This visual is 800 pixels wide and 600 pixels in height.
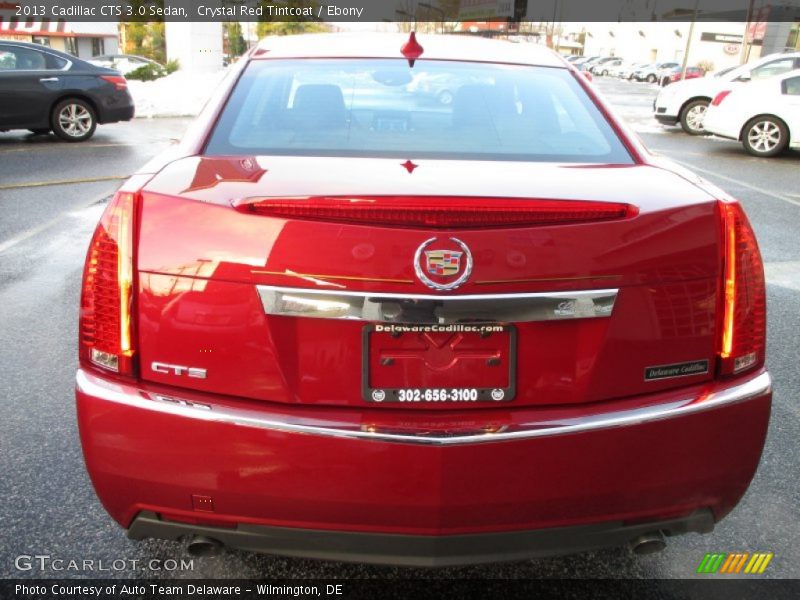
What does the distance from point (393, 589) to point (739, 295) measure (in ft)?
4.48

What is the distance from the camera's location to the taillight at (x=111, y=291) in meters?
1.89

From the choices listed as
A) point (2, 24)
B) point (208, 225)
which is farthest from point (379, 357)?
point (2, 24)

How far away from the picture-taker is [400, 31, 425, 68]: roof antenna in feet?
9.59

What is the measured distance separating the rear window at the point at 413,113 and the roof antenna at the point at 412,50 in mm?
36

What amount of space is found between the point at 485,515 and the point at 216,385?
0.74 meters

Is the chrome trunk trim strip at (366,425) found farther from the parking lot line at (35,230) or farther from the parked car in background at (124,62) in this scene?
the parked car in background at (124,62)

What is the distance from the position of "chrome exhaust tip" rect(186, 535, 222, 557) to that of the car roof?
186 cm

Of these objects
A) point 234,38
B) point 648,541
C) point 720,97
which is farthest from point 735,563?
point 234,38

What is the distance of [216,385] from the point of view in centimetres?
186

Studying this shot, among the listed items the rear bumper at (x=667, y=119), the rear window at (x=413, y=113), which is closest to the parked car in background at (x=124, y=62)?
the rear bumper at (x=667, y=119)

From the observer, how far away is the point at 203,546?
200 centimetres

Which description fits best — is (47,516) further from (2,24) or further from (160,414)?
(2,24)

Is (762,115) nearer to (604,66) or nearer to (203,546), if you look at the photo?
(203,546)

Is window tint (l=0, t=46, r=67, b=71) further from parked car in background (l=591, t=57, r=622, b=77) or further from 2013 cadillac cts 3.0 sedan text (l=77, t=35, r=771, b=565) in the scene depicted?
parked car in background (l=591, t=57, r=622, b=77)
